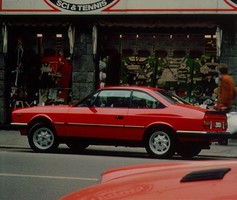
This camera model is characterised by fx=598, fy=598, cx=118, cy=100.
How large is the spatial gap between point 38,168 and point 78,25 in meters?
9.58

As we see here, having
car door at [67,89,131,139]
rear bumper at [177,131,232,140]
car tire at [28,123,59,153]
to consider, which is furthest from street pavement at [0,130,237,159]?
car door at [67,89,131,139]

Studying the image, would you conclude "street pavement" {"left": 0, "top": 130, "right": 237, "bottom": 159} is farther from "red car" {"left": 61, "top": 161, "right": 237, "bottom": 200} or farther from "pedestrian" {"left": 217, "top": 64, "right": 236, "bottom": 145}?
"red car" {"left": 61, "top": 161, "right": 237, "bottom": 200}

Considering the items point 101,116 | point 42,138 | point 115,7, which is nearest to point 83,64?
point 115,7

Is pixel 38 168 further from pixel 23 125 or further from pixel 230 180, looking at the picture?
pixel 230 180

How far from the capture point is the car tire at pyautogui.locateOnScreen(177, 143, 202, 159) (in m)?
13.1

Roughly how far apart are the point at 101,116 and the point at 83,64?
6459 millimetres

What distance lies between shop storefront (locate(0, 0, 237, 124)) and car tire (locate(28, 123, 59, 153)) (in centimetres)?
578

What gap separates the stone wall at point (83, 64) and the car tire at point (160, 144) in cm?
678

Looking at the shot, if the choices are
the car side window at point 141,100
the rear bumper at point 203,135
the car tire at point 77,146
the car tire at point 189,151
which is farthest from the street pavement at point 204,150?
the car side window at point 141,100

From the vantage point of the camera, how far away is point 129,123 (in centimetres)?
1259

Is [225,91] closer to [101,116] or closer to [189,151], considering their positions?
[189,151]

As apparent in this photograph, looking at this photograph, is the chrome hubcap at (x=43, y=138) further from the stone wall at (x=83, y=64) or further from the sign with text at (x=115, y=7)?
the sign with text at (x=115, y=7)

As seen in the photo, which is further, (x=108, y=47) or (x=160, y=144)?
(x=108, y=47)

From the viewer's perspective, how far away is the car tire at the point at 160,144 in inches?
486
